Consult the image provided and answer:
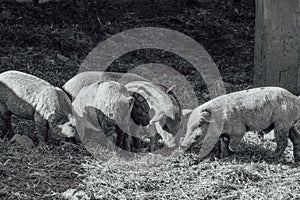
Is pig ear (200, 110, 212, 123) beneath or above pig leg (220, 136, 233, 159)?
above

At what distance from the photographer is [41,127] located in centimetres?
845

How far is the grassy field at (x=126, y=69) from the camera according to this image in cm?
725

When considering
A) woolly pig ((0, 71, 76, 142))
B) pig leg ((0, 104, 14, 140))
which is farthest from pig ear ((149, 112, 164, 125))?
pig leg ((0, 104, 14, 140))

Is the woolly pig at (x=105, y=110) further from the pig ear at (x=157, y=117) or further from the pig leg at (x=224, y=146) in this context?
the pig leg at (x=224, y=146)

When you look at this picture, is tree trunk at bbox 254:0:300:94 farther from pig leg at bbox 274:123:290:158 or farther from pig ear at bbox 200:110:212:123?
pig ear at bbox 200:110:212:123

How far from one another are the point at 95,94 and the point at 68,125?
1.62 ft

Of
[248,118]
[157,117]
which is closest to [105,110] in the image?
[157,117]

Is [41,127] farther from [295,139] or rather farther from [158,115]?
[295,139]

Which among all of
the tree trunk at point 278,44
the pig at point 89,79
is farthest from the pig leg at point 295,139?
the tree trunk at point 278,44

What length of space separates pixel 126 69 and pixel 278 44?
2.38 metres

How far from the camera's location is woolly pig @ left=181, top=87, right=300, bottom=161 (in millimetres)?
8047

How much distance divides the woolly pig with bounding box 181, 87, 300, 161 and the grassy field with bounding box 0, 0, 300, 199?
0.77ft

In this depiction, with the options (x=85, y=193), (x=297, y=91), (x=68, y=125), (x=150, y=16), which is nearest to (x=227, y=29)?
(x=150, y=16)

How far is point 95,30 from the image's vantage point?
12805 mm
